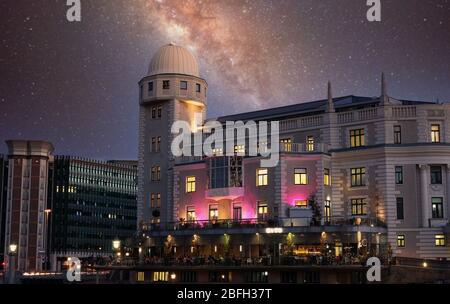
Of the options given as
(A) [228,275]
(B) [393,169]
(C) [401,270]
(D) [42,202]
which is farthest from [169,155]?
(D) [42,202]

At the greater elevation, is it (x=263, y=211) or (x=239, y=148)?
(x=239, y=148)

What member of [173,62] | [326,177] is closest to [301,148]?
[326,177]

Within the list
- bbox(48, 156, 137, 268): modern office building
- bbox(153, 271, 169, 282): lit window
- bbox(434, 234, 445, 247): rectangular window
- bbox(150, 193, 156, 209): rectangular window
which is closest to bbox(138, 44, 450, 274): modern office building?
bbox(434, 234, 445, 247): rectangular window

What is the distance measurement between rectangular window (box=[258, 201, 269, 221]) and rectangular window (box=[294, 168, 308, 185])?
4168 mm

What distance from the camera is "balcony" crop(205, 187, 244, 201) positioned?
268 ft

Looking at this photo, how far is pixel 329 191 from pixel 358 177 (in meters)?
3.51

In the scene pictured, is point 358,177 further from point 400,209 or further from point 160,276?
point 160,276

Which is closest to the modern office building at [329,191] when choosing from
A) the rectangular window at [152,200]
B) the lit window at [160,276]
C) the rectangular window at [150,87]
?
the lit window at [160,276]

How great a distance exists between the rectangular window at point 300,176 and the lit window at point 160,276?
17185 millimetres

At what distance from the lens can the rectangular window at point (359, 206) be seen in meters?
78.0

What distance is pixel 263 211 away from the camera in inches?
3135

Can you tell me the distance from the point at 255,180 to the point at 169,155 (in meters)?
15.1

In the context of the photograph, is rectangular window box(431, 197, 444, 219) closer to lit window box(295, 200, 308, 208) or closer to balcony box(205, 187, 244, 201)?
lit window box(295, 200, 308, 208)
